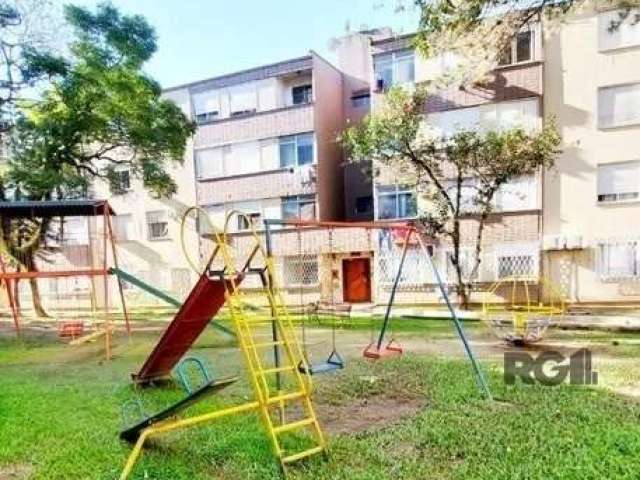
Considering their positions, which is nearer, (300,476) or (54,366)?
(300,476)

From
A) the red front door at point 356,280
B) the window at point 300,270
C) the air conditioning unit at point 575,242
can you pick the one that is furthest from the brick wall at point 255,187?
the air conditioning unit at point 575,242

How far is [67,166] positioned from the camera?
15391 mm

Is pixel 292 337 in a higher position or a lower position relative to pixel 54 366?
higher

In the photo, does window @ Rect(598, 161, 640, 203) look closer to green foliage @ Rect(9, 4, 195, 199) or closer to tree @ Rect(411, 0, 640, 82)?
tree @ Rect(411, 0, 640, 82)

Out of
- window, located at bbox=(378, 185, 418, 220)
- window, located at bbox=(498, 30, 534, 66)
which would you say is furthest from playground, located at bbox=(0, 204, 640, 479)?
window, located at bbox=(498, 30, 534, 66)

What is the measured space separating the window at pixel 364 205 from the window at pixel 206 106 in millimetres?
7710

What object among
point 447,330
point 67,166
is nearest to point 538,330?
point 447,330

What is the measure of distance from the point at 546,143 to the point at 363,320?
7.34 m

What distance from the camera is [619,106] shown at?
55.7ft

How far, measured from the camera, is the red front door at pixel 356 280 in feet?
72.0

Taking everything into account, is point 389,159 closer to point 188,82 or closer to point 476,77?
point 476,77

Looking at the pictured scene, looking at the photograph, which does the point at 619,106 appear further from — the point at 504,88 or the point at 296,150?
the point at 296,150

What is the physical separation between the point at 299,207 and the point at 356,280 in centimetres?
404

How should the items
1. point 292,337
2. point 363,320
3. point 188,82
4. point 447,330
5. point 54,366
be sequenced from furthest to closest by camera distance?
point 188,82, point 363,320, point 447,330, point 54,366, point 292,337
